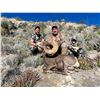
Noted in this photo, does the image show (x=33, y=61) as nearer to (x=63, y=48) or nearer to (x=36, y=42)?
(x=36, y=42)

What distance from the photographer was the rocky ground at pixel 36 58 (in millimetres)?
8492

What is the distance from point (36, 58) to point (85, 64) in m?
0.86

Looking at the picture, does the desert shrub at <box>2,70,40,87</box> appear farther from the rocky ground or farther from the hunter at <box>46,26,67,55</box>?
the hunter at <box>46,26,67,55</box>

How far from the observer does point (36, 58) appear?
28.4ft

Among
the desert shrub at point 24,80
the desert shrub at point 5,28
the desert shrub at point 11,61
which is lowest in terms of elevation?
the desert shrub at point 24,80

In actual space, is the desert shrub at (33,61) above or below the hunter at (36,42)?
below

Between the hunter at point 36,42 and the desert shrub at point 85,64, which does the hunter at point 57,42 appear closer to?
the hunter at point 36,42

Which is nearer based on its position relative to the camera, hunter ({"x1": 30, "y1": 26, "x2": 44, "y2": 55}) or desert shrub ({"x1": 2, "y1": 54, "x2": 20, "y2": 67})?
desert shrub ({"x1": 2, "y1": 54, "x2": 20, "y2": 67})

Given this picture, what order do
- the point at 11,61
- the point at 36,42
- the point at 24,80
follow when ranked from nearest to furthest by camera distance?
the point at 24,80
the point at 11,61
the point at 36,42

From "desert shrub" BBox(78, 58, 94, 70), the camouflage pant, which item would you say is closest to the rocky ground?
"desert shrub" BBox(78, 58, 94, 70)

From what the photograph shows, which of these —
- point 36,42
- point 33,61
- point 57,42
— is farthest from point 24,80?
point 57,42

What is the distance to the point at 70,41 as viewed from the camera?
8766mm

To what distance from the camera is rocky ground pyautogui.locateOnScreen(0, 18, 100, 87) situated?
8492mm

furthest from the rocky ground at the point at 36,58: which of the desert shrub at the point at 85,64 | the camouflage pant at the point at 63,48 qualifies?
the camouflage pant at the point at 63,48
